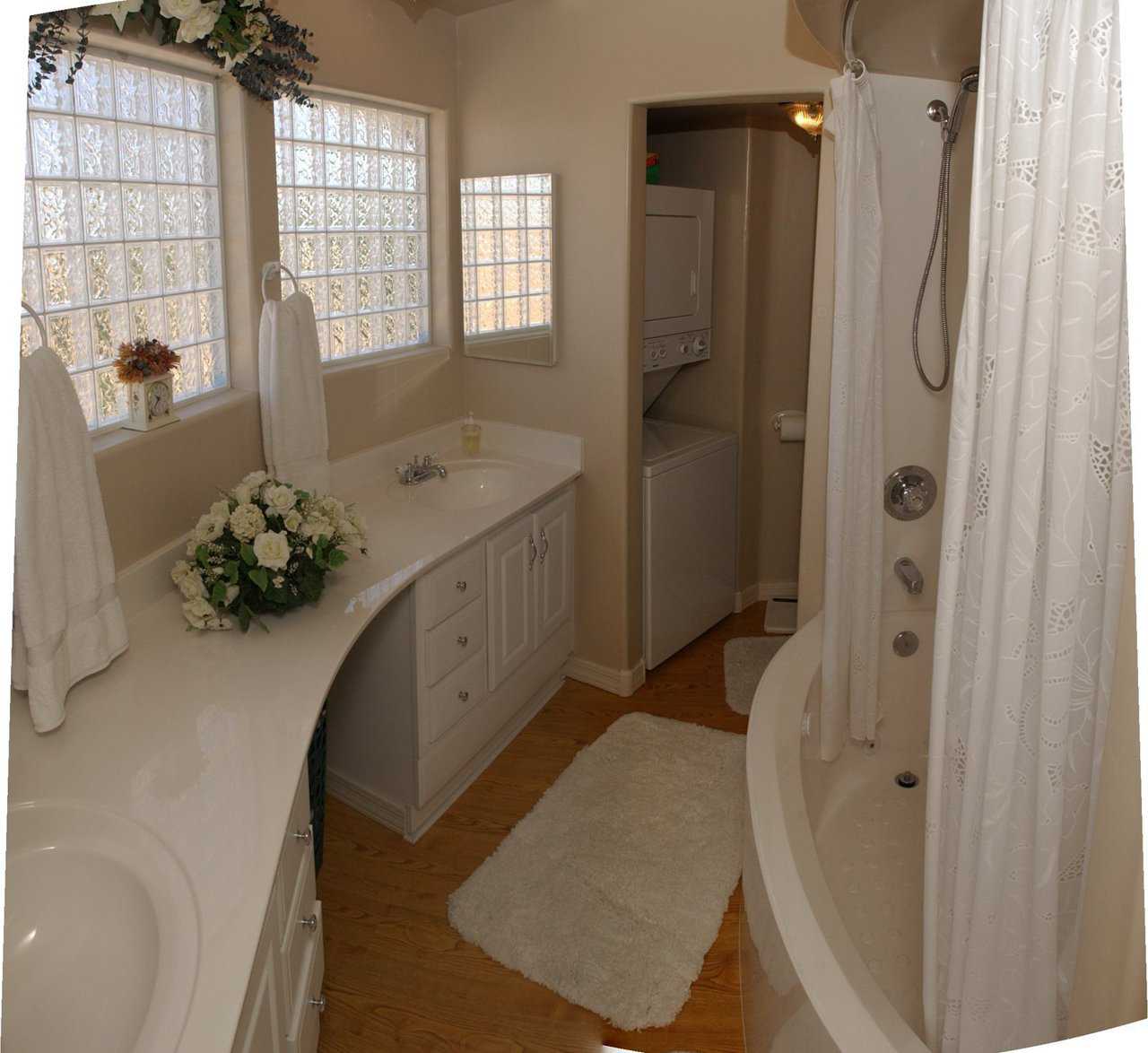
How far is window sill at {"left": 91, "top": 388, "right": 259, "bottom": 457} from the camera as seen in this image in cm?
245

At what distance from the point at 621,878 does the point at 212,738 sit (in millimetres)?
1353

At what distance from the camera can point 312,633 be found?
2404mm

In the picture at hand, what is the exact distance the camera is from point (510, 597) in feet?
11.3

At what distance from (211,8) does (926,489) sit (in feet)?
7.51

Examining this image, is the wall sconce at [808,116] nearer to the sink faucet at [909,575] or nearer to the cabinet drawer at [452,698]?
the sink faucet at [909,575]

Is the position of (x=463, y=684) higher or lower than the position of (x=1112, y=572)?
lower

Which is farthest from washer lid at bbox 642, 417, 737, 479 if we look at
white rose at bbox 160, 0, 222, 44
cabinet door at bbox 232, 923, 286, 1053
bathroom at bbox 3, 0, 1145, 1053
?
cabinet door at bbox 232, 923, 286, 1053

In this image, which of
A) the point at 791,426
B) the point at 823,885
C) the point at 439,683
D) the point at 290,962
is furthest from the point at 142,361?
the point at 791,426

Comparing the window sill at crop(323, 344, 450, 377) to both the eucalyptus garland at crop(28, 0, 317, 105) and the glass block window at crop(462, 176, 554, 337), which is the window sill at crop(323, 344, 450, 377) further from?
the eucalyptus garland at crop(28, 0, 317, 105)

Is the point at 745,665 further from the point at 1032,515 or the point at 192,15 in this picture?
the point at 1032,515

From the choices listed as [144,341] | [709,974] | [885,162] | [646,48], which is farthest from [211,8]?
[709,974]

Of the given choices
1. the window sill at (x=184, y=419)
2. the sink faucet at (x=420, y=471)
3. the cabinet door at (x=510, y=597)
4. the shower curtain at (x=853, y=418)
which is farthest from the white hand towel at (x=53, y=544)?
the shower curtain at (x=853, y=418)

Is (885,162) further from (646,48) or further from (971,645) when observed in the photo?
(971,645)

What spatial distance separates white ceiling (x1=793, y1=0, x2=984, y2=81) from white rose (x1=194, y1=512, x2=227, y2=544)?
1.80 m
